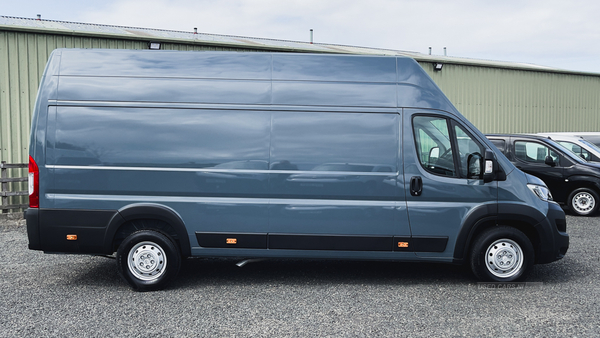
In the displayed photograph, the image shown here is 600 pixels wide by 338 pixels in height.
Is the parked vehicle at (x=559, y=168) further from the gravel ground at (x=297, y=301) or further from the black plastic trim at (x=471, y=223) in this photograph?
the black plastic trim at (x=471, y=223)

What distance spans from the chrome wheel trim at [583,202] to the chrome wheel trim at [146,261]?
8.42 metres

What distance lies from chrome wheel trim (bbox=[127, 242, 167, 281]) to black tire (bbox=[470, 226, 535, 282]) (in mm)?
3179

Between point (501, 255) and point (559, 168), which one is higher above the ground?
point (559, 168)

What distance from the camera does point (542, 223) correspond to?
480 centimetres

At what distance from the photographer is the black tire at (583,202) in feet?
31.3

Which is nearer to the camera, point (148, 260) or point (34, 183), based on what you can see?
point (34, 183)

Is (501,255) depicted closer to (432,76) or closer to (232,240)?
(232,240)

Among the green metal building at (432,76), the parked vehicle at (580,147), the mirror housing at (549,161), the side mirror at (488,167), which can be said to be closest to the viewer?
the side mirror at (488,167)

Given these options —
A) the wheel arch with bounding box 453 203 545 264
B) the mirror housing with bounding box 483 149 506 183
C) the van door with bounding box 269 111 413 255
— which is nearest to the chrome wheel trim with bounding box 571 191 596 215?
the wheel arch with bounding box 453 203 545 264

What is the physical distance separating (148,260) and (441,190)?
3032 mm

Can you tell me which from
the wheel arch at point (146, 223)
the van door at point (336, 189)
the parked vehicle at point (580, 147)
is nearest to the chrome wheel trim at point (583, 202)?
the parked vehicle at point (580, 147)

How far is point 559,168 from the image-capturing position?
9.62m

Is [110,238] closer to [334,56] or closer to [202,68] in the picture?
[202,68]

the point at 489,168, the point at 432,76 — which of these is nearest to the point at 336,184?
the point at 489,168
